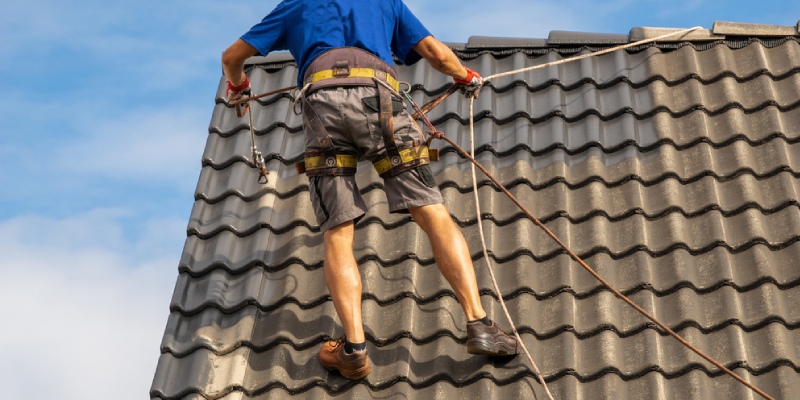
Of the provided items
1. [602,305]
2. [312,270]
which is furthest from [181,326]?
[602,305]

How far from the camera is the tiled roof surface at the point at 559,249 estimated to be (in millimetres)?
4516

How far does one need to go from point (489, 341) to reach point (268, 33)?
5.22 ft

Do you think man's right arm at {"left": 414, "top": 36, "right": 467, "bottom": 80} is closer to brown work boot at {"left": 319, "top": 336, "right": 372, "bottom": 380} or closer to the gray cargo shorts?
the gray cargo shorts

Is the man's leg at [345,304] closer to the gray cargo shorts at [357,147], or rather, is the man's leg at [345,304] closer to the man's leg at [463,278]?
the gray cargo shorts at [357,147]

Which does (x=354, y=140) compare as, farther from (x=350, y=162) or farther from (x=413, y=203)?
(x=413, y=203)

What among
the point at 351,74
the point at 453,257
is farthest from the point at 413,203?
the point at 351,74

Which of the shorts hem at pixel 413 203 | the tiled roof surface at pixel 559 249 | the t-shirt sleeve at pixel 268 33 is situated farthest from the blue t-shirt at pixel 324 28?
the tiled roof surface at pixel 559 249

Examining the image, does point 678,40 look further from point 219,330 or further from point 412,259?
point 219,330

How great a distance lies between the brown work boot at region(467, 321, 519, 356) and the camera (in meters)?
4.47

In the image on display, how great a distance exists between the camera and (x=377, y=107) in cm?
479

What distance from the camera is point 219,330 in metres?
4.90

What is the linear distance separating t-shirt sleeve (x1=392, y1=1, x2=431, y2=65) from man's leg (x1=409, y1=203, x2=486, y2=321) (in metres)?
0.79

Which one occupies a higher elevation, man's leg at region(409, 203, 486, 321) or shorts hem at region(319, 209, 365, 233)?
shorts hem at region(319, 209, 365, 233)

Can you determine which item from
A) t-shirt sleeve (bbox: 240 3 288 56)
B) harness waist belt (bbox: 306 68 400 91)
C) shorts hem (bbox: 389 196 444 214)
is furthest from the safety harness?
t-shirt sleeve (bbox: 240 3 288 56)
